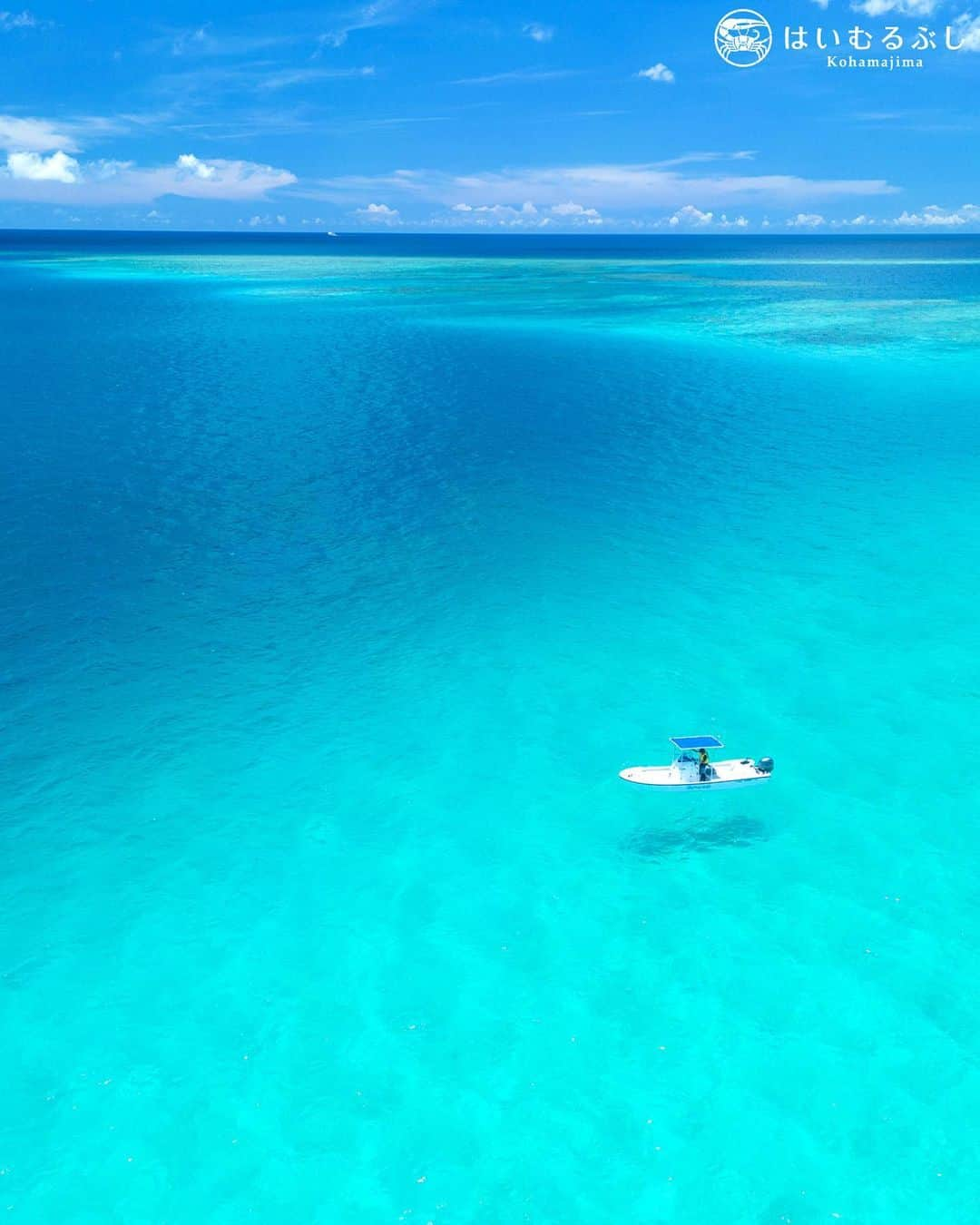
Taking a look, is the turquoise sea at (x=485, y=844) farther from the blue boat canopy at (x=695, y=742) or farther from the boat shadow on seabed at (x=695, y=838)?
the blue boat canopy at (x=695, y=742)

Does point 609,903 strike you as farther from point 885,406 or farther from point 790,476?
point 885,406

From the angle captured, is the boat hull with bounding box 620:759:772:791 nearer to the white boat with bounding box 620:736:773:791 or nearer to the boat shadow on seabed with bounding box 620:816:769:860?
the white boat with bounding box 620:736:773:791

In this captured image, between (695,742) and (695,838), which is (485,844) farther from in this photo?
(695,742)

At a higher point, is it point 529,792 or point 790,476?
point 790,476

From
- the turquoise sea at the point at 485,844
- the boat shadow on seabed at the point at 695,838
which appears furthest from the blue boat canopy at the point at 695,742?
the boat shadow on seabed at the point at 695,838

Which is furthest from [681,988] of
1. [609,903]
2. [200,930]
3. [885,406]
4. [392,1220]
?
[885,406]

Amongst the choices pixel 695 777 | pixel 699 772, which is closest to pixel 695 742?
pixel 699 772
